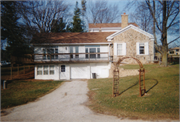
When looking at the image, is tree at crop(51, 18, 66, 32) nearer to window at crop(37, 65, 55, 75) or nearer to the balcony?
the balcony

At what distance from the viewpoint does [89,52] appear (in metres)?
20.5

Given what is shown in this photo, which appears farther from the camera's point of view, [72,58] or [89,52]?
[89,52]

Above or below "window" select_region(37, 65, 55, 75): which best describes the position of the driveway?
below

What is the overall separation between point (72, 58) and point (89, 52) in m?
2.85

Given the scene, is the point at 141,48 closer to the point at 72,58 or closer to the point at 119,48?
the point at 119,48

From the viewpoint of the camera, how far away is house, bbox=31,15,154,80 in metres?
19.6

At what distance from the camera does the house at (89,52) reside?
64.4 feet

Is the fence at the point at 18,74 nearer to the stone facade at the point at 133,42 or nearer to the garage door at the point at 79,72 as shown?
the garage door at the point at 79,72

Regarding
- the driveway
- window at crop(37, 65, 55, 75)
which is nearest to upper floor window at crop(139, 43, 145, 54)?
window at crop(37, 65, 55, 75)

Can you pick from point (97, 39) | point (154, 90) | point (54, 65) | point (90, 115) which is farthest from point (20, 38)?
point (154, 90)

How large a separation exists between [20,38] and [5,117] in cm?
1208

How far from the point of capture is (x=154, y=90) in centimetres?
961

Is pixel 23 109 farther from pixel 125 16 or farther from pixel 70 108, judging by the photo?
pixel 125 16

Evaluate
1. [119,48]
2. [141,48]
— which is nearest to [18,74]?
[119,48]
